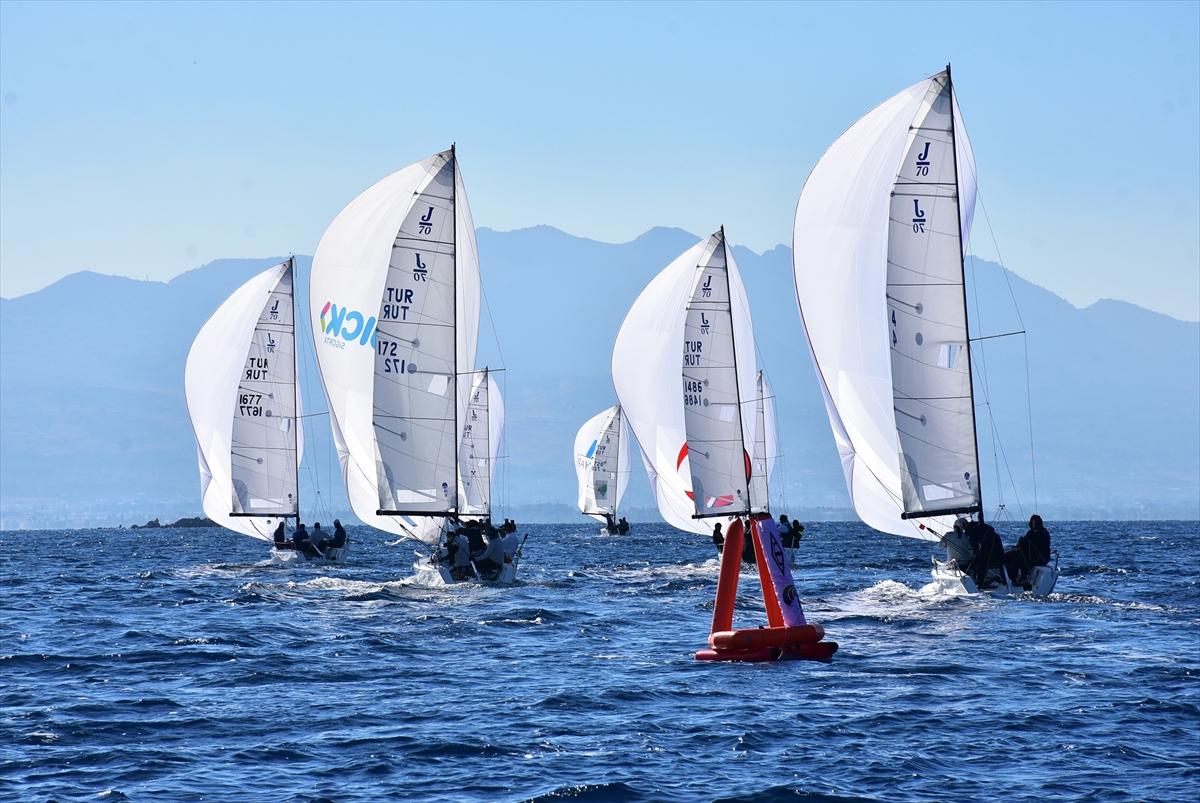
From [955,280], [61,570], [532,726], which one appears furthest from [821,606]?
[61,570]

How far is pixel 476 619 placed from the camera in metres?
21.5

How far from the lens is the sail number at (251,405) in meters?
37.4

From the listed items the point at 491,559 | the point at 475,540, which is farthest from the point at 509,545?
the point at 475,540

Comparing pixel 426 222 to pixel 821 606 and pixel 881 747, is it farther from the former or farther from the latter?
pixel 881 747

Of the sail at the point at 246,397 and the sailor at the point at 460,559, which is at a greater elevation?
the sail at the point at 246,397

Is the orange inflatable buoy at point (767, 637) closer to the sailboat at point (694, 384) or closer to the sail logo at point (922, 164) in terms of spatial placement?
the sail logo at point (922, 164)

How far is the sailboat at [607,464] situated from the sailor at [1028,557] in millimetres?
54100

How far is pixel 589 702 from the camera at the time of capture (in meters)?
13.9

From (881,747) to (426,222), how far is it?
18.9 meters

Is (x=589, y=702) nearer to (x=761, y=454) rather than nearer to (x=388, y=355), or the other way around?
(x=388, y=355)

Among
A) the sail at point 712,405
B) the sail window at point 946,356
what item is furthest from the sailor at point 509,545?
the sail window at point 946,356

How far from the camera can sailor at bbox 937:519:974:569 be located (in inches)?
937

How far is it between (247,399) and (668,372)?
12310 mm

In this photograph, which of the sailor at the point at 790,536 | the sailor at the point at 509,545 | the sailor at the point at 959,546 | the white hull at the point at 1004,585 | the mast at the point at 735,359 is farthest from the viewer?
the mast at the point at 735,359
